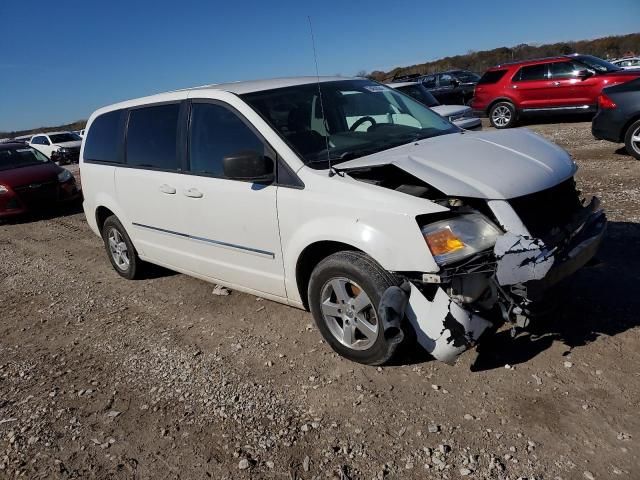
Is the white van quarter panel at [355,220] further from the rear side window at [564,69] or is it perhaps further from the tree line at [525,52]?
the tree line at [525,52]

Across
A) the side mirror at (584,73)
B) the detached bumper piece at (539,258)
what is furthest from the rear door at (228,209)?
the side mirror at (584,73)

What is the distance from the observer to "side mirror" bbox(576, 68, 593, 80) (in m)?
13.0

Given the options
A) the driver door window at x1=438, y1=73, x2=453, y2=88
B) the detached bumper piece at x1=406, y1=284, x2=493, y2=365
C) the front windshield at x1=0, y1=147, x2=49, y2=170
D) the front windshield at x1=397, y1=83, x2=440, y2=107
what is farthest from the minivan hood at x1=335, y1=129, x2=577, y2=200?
the driver door window at x1=438, y1=73, x2=453, y2=88

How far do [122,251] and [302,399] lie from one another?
3413 mm

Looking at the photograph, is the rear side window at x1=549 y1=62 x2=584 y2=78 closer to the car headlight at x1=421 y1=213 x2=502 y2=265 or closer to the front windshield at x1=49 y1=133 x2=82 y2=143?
the car headlight at x1=421 y1=213 x2=502 y2=265

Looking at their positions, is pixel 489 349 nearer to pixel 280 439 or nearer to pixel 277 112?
pixel 280 439

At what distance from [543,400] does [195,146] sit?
309cm

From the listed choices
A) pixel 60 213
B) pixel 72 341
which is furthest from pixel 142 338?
pixel 60 213

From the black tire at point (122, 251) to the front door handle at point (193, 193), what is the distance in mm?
1540

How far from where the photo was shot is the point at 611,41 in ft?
188

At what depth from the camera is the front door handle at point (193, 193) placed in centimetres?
417

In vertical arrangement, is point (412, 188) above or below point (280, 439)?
above

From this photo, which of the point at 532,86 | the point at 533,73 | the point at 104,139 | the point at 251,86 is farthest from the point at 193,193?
the point at 533,73

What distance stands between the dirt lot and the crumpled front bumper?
36 centimetres
